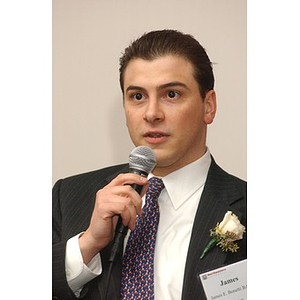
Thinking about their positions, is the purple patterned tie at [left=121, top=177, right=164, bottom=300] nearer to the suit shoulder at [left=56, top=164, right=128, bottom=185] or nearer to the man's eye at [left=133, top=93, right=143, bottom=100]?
the suit shoulder at [left=56, top=164, right=128, bottom=185]

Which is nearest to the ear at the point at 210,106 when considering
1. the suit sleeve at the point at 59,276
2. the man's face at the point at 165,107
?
the man's face at the point at 165,107

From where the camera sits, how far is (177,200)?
5.44 feet

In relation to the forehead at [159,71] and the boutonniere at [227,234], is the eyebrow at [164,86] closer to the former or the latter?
the forehead at [159,71]

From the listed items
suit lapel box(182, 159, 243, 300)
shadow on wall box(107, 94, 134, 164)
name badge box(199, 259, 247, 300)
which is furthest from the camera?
shadow on wall box(107, 94, 134, 164)

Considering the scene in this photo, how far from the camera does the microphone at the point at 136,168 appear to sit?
142 cm

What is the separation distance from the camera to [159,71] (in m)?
1.51

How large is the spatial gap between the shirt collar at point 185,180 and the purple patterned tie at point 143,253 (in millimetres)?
32

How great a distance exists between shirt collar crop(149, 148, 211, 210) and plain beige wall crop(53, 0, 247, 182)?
0.23ft

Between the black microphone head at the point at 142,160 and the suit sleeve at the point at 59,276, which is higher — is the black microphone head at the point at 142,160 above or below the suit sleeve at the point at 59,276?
above

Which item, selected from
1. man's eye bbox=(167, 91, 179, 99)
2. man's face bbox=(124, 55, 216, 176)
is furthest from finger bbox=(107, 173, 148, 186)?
man's eye bbox=(167, 91, 179, 99)

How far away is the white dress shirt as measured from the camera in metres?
1.54

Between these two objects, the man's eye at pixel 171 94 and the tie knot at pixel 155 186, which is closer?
the man's eye at pixel 171 94
